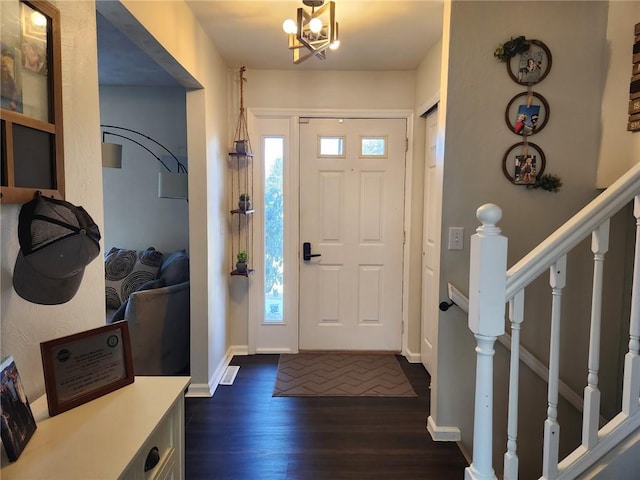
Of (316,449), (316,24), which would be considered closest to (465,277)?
(316,449)

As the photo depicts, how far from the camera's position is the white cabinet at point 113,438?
2.88ft

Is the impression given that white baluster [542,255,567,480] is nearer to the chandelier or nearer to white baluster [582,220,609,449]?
white baluster [582,220,609,449]

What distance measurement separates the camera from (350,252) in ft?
12.0

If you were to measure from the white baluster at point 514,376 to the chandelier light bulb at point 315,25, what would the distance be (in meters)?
1.52

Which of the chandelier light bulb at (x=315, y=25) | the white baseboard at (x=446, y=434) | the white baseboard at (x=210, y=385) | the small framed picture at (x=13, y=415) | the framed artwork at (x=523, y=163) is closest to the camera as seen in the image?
the small framed picture at (x=13, y=415)

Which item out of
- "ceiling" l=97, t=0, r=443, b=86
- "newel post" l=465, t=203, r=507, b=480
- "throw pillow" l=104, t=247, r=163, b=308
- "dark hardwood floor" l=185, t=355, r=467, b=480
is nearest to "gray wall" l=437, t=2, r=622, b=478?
"dark hardwood floor" l=185, t=355, r=467, b=480

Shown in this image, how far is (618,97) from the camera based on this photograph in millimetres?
2133

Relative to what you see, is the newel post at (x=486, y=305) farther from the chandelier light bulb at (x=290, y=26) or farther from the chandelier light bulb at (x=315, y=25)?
the chandelier light bulb at (x=290, y=26)

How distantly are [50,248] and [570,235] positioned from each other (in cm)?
147

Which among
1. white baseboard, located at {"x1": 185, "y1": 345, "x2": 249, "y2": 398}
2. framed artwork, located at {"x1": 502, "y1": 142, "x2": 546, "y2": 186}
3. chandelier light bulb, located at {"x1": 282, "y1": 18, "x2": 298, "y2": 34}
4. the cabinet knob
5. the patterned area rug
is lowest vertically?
the patterned area rug

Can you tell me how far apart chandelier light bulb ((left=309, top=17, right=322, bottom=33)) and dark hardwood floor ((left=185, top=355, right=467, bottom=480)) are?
2.19m

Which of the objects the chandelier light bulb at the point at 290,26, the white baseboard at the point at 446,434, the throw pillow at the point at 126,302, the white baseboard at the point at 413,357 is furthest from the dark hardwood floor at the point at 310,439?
the chandelier light bulb at the point at 290,26

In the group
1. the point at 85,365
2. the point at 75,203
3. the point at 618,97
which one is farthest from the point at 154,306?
the point at 618,97

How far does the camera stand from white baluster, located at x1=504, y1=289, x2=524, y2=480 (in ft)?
4.20
